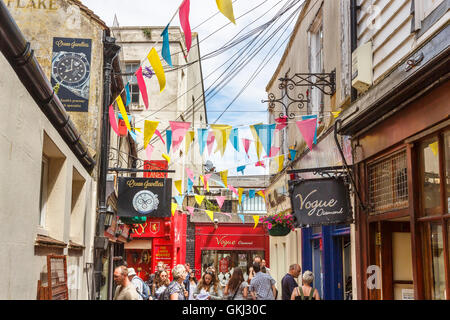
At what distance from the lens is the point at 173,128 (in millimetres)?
12102

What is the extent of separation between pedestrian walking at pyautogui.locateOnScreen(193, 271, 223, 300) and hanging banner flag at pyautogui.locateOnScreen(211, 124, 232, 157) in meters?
3.82

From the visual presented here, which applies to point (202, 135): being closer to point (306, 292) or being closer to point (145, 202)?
point (145, 202)

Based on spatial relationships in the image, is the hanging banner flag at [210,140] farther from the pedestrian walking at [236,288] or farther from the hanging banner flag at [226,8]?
the hanging banner flag at [226,8]

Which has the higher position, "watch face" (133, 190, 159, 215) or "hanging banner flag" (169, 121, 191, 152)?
"hanging banner flag" (169, 121, 191, 152)

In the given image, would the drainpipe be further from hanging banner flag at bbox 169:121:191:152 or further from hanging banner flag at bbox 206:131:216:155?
hanging banner flag at bbox 206:131:216:155

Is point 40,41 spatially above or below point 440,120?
above

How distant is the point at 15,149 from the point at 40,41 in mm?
7470

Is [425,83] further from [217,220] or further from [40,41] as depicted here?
[217,220]

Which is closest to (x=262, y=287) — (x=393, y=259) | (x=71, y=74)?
(x=393, y=259)

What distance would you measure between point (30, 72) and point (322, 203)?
5134mm

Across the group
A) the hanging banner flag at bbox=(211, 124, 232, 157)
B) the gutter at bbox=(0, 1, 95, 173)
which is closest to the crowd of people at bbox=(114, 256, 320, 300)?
the gutter at bbox=(0, 1, 95, 173)

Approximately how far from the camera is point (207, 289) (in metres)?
9.16

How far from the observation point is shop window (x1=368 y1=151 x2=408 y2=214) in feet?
24.8
